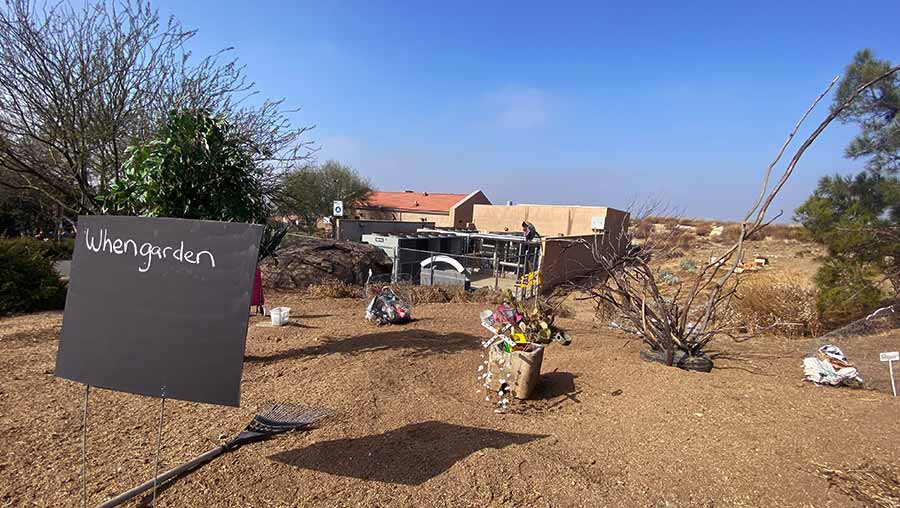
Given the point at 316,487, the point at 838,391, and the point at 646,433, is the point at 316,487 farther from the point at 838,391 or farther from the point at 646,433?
the point at 838,391

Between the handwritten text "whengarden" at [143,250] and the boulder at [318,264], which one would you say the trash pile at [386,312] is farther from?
the handwritten text "whengarden" at [143,250]

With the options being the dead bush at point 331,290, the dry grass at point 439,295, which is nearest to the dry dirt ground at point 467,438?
the dead bush at point 331,290

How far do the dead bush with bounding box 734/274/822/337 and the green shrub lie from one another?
40.8 ft

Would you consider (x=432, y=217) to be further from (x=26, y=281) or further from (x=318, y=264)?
(x=26, y=281)

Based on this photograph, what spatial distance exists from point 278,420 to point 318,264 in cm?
897

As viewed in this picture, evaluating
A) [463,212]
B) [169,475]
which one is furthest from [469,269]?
[463,212]

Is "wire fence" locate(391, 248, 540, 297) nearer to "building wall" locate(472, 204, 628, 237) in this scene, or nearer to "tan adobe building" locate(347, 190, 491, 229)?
"building wall" locate(472, 204, 628, 237)

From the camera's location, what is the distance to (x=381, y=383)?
175 inches

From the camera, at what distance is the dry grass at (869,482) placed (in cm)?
257

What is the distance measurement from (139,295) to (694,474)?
3383 mm

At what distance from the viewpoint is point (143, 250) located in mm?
2586

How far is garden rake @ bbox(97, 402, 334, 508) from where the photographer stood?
8.44 ft

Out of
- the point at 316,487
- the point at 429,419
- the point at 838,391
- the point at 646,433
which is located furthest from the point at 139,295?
the point at 838,391

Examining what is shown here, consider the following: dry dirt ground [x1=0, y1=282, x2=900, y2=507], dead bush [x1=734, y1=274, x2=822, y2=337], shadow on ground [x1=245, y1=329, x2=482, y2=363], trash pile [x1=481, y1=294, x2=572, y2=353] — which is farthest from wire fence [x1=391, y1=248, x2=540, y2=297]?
dry dirt ground [x1=0, y1=282, x2=900, y2=507]
